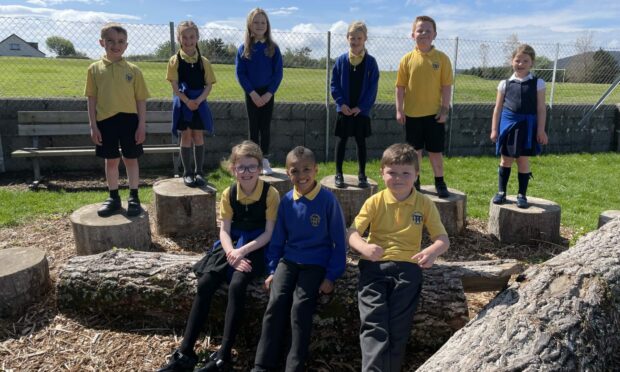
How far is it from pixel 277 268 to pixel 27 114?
6.02 m

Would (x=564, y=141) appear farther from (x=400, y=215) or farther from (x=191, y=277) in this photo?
(x=191, y=277)

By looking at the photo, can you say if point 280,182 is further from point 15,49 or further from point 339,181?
point 15,49

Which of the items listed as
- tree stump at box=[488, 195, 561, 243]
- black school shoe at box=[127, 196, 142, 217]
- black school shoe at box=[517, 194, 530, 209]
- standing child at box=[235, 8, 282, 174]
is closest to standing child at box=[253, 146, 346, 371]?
black school shoe at box=[127, 196, 142, 217]

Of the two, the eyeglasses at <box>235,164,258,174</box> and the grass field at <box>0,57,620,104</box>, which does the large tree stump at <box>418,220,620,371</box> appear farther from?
the grass field at <box>0,57,620,104</box>

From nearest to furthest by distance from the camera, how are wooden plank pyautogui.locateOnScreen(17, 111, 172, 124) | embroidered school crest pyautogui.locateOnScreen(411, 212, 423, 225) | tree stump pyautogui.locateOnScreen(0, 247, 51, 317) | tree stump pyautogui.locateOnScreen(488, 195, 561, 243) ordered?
embroidered school crest pyautogui.locateOnScreen(411, 212, 423, 225)
tree stump pyautogui.locateOnScreen(0, 247, 51, 317)
tree stump pyautogui.locateOnScreen(488, 195, 561, 243)
wooden plank pyautogui.locateOnScreen(17, 111, 172, 124)

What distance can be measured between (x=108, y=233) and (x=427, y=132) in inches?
122

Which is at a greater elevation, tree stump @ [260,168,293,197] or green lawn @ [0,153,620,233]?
tree stump @ [260,168,293,197]

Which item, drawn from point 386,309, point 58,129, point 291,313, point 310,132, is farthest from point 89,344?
point 310,132

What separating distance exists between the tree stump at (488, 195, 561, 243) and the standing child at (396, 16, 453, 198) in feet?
2.66

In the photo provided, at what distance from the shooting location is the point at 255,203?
11.2ft

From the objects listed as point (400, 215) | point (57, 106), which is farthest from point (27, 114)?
point (400, 215)

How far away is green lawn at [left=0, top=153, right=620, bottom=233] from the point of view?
6.00 meters

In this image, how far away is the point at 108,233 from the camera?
169 inches

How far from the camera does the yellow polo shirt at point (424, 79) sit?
4.71 m
